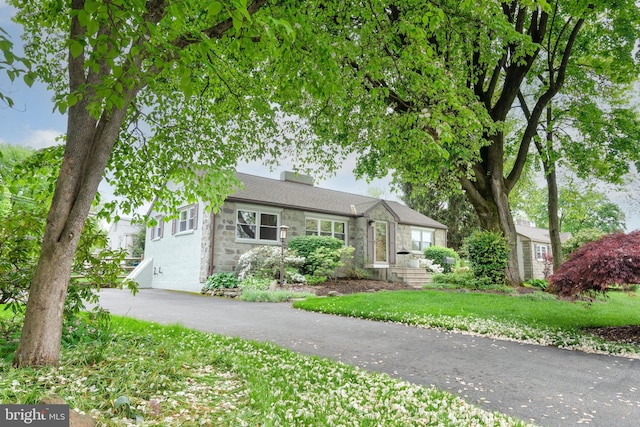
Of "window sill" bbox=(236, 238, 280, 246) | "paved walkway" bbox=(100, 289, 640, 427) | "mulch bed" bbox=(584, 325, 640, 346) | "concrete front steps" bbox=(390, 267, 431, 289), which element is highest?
"window sill" bbox=(236, 238, 280, 246)

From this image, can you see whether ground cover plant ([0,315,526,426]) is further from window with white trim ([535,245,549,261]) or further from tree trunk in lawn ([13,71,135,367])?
window with white trim ([535,245,549,261])

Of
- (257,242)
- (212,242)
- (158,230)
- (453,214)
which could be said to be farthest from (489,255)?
(158,230)

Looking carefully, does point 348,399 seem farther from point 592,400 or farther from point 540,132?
point 540,132

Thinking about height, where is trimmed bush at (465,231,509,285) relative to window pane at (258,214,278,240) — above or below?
below

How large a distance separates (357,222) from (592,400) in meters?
16.1

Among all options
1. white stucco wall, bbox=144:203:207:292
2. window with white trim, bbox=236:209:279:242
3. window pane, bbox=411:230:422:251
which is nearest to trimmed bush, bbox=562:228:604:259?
window pane, bbox=411:230:422:251

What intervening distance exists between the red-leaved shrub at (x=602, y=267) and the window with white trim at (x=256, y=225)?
1180 cm

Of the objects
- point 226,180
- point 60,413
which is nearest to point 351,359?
point 226,180

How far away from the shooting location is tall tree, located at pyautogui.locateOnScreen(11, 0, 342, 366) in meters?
2.69

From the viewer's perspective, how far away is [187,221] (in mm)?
17297

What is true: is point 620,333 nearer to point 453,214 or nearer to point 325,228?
point 325,228

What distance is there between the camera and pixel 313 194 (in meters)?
20.0

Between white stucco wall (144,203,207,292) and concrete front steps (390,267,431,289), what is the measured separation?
9.39 meters

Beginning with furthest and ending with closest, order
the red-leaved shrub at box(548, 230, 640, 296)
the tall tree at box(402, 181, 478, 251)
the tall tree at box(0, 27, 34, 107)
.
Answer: the tall tree at box(402, 181, 478, 251) < the red-leaved shrub at box(548, 230, 640, 296) < the tall tree at box(0, 27, 34, 107)
